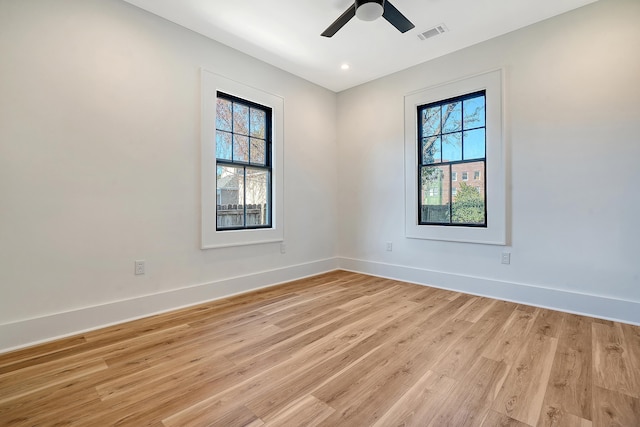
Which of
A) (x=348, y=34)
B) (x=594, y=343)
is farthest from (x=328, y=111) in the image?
(x=594, y=343)

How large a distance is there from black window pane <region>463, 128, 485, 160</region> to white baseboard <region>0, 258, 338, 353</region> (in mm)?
2780

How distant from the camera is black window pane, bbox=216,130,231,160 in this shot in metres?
3.31

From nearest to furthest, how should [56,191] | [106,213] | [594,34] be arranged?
[56,191]
[106,213]
[594,34]

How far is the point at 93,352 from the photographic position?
6.76 feet

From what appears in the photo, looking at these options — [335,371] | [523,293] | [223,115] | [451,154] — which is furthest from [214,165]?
[523,293]

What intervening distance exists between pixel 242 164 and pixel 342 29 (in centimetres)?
185

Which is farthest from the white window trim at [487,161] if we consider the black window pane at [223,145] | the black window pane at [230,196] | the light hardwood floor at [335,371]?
the black window pane at [223,145]

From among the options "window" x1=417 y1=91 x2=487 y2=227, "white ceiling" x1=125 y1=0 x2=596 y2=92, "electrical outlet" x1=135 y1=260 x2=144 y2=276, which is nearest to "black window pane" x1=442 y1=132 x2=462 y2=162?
"window" x1=417 y1=91 x2=487 y2=227

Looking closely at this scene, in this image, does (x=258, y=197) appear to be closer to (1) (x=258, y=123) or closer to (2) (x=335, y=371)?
(1) (x=258, y=123)

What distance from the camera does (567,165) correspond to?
2.82m

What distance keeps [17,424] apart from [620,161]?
4.51m

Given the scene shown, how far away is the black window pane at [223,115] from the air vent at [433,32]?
2.29 metres

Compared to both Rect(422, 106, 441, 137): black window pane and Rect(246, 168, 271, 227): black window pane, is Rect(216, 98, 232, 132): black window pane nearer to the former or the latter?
Rect(246, 168, 271, 227): black window pane

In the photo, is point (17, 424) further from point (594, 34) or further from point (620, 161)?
point (594, 34)
